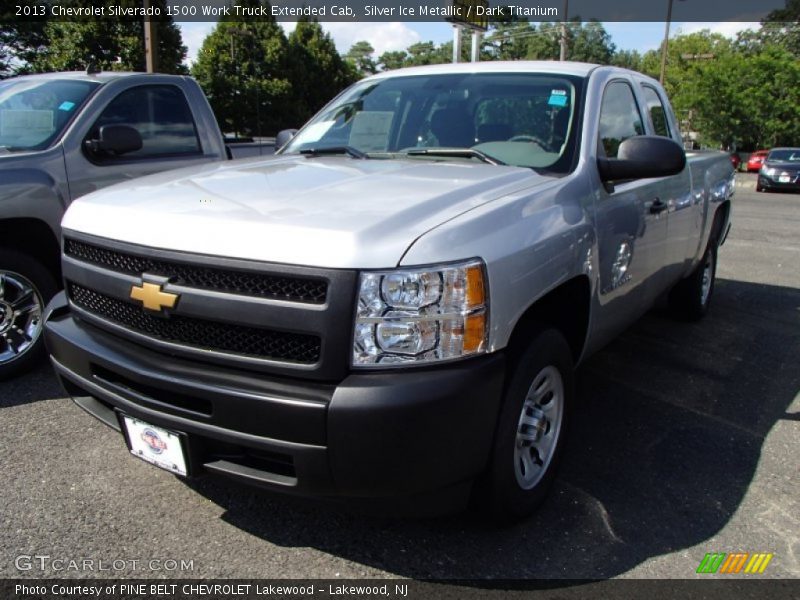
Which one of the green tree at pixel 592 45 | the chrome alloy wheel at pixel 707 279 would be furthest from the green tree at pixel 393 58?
the chrome alloy wheel at pixel 707 279

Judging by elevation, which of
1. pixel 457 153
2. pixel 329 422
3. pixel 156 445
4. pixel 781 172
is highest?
pixel 457 153

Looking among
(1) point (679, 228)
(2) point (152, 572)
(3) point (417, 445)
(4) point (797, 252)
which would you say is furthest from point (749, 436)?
(4) point (797, 252)

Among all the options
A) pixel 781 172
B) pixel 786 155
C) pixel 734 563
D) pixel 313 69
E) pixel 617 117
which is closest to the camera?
pixel 734 563

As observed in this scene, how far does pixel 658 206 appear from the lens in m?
3.89

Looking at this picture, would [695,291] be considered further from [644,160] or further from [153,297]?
[153,297]

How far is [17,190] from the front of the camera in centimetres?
406

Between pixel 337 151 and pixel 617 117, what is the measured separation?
1530 mm

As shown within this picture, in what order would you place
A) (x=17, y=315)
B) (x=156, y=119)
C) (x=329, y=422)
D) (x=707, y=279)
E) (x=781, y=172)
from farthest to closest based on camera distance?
(x=781, y=172)
(x=707, y=279)
(x=156, y=119)
(x=17, y=315)
(x=329, y=422)

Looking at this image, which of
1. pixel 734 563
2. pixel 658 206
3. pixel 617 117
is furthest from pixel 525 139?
pixel 734 563

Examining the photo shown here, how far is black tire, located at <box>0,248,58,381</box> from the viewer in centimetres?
412

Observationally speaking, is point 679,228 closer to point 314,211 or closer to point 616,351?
point 616,351

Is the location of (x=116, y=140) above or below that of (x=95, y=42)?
below

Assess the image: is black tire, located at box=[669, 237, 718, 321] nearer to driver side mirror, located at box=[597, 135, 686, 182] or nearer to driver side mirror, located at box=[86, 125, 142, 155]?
driver side mirror, located at box=[597, 135, 686, 182]

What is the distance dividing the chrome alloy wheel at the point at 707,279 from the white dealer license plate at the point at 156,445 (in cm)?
471
